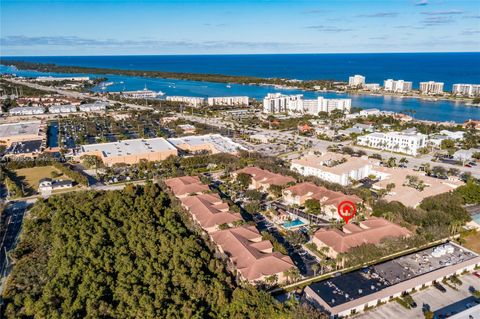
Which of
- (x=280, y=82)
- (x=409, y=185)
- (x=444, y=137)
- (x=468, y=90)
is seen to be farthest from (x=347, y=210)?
(x=280, y=82)

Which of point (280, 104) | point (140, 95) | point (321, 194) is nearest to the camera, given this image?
point (321, 194)

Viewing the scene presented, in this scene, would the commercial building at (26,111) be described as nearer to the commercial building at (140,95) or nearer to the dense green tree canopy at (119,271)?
the commercial building at (140,95)

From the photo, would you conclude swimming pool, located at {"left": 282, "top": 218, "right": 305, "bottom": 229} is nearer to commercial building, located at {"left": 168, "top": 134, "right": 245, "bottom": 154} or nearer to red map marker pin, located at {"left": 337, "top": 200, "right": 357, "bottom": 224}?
red map marker pin, located at {"left": 337, "top": 200, "right": 357, "bottom": 224}

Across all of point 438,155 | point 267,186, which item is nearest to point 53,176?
point 267,186

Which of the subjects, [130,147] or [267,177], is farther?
[130,147]

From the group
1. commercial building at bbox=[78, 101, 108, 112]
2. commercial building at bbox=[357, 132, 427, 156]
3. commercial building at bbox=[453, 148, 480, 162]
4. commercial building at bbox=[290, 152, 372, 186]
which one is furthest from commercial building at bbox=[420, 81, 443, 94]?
commercial building at bbox=[78, 101, 108, 112]

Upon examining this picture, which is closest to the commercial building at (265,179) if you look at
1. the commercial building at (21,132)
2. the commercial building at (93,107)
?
the commercial building at (21,132)

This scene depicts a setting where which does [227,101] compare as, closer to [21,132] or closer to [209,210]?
[21,132]

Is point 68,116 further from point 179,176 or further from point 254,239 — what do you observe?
point 254,239
